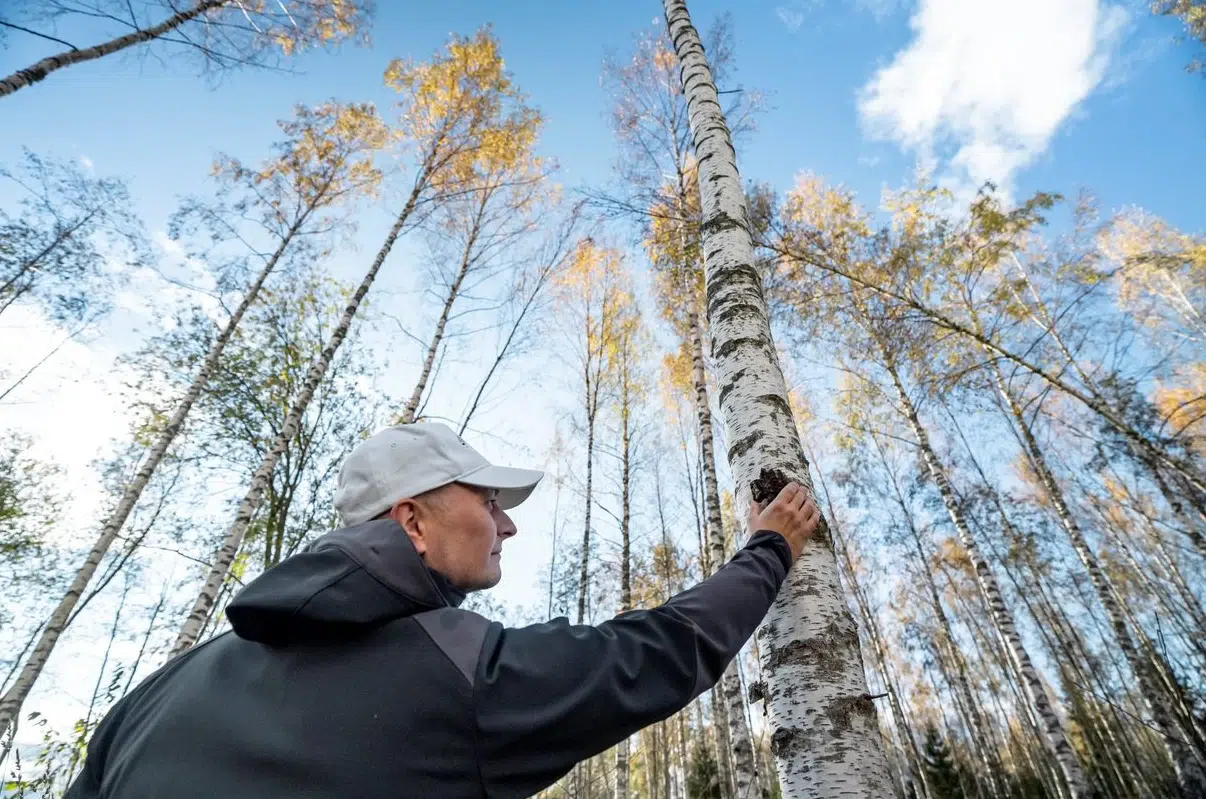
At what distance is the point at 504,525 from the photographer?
145 centimetres

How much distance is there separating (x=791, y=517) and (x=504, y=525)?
88cm

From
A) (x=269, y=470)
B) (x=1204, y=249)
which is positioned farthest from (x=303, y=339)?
(x=1204, y=249)

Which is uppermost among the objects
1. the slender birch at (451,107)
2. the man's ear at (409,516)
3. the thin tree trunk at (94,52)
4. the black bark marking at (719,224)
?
the slender birch at (451,107)

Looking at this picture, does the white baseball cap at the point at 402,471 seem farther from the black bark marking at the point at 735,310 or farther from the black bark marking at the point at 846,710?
the black bark marking at the point at 735,310

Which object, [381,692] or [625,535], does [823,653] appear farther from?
[625,535]

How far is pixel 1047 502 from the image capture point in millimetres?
15352

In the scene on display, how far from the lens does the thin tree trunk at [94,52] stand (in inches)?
182

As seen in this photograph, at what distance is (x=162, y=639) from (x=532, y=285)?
49.5 feet

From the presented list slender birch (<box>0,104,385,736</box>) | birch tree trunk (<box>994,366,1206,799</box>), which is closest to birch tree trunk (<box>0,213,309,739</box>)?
slender birch (<box>0,104,385,736</box>)

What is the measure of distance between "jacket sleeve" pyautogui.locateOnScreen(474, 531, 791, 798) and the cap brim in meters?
0.41

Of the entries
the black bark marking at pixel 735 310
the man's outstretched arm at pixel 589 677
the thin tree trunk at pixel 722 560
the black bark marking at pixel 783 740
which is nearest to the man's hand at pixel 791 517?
the man's outstretched arm at pixel 589 677

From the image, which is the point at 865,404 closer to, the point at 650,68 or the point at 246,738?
the point at 650,68

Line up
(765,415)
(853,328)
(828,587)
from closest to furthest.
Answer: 1. (828,587)
2. (765,415)
3. (853,328)

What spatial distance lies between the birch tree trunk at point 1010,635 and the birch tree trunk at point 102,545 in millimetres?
11714
